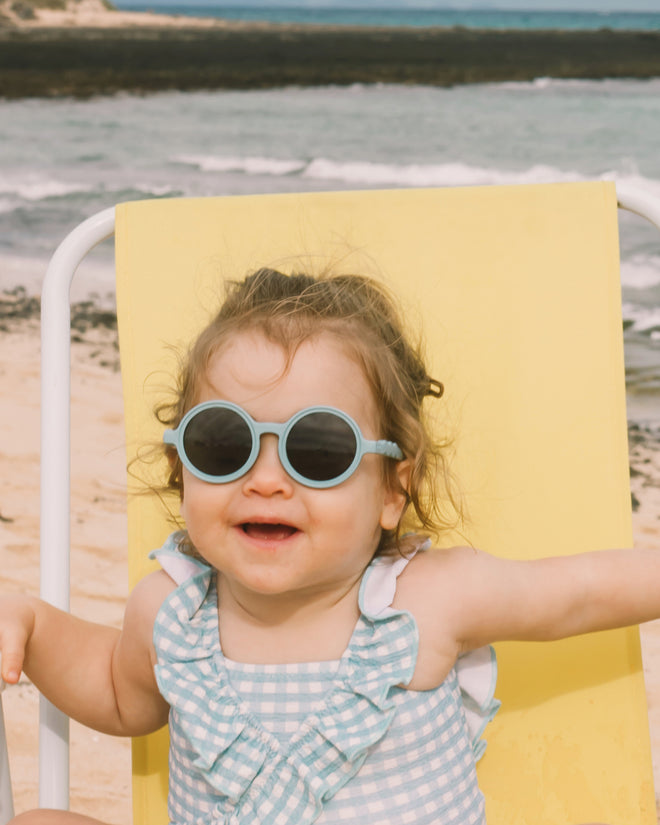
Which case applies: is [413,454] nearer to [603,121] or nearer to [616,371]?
[616,371]

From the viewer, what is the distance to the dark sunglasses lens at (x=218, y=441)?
45.3 inches

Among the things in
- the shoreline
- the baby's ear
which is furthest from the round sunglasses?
the shoreline

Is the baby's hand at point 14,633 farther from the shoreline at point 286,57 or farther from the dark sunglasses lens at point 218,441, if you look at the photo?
the shoreline at point 286,57

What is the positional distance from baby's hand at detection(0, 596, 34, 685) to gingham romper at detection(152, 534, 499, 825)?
16 centimetres

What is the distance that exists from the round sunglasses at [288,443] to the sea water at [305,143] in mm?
6449

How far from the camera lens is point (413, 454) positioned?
4.18 ft

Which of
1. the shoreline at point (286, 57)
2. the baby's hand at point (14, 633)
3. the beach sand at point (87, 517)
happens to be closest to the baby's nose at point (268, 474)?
the baby's hand at point (14, 633)

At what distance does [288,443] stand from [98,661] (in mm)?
443

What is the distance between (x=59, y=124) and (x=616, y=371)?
959 cm

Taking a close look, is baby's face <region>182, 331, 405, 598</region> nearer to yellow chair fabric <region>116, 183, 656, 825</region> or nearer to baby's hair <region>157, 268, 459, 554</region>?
baby's hair <region>157, 268, 459, 554</region>

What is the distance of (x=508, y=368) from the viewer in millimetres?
1548

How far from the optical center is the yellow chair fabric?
1.47 metres

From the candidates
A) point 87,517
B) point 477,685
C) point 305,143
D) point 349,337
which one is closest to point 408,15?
point 305,143

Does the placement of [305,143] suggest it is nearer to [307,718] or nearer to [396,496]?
[396,496]
